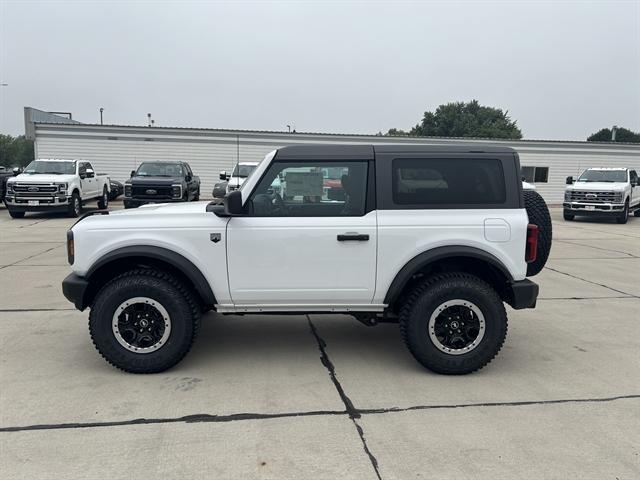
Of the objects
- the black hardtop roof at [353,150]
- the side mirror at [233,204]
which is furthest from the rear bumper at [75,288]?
the black hardtop roof at [353,150]

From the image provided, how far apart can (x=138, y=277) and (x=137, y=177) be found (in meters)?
13.8

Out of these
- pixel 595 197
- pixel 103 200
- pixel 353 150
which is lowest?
pixel 103 200

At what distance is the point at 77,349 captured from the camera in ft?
14.8

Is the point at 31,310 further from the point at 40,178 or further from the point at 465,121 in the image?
the point at 465,121

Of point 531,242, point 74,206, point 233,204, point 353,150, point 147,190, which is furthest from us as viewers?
point 147,190

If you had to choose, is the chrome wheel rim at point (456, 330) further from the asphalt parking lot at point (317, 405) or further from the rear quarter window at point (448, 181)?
the rear quarter window at point (448, 181)

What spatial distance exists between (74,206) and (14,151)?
3334 inches

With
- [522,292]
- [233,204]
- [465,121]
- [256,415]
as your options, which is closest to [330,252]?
[233,204]

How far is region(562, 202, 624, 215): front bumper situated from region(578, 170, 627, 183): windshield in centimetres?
114

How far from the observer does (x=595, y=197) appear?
56.6ft

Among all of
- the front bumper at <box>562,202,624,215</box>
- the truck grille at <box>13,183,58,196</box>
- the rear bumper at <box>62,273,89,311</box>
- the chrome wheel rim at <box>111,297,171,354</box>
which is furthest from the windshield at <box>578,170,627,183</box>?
the rear bumper at <box>62,273,89,311</box>

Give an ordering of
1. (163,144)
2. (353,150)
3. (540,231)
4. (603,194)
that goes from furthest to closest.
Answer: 1. (163,144)
2. (603,194)
3. (540,231)
4. (353,150)

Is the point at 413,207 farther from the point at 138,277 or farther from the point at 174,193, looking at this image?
the point at 174,193

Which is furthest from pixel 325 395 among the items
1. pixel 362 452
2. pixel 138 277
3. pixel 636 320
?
pixel 636 320
